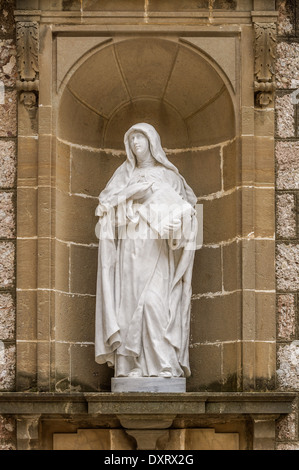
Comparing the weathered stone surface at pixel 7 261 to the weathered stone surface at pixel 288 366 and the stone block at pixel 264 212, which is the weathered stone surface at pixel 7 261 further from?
the weathered stone surface at pixel 288 366

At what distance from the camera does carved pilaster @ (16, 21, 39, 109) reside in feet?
36.0

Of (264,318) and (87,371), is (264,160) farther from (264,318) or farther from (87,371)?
(87,371)

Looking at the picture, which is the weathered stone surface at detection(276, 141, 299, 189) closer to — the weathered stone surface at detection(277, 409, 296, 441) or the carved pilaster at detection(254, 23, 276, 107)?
the carved pilaster at detection(254, 23, 276, 107)

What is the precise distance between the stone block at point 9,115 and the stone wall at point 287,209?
76.6 inches

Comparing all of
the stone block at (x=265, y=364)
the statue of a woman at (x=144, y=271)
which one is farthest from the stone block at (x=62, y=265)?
the stone block at (x=265, y=364)

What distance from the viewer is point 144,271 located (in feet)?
35.4

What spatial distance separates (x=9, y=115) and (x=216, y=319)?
2.16 metres

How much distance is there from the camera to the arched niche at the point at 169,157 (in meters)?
11.0

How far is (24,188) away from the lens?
10961 millimetres

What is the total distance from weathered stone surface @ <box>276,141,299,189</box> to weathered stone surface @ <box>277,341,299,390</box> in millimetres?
1192

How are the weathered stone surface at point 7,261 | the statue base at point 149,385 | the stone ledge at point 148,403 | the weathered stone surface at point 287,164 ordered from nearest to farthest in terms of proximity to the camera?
the stone ledge at point 148,403 < the statue base at point 149,385 < the weathered stone surface at point 7,261 < the weathered stone surface at point 287,164

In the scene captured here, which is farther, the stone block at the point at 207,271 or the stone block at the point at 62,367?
the stone block at the point at 207,271

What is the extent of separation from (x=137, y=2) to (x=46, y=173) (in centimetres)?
145

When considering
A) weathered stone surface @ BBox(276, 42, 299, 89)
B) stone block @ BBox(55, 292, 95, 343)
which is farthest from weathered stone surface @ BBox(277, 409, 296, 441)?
weathered stone surface @ BBox(276, 42, 299, 89)
